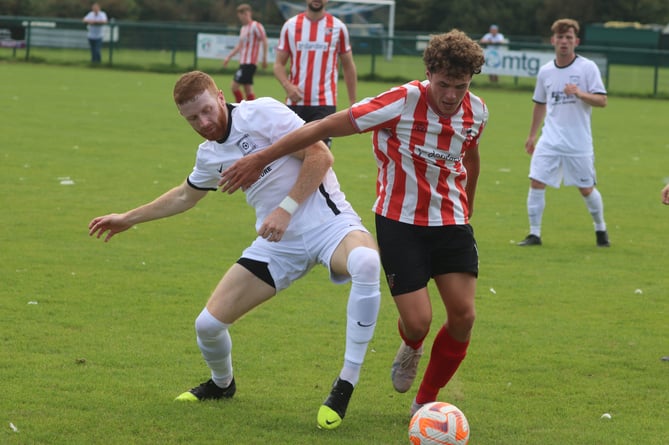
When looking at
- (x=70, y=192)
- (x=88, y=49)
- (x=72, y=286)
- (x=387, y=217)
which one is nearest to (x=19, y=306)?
(x=72, y=286)

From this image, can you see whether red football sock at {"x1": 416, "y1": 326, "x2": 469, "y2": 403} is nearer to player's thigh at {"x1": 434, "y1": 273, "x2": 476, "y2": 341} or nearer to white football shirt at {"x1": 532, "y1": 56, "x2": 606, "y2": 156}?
player's thigh at {"x1": 434, "y1": 273, "x2": 476, "y2": 341}

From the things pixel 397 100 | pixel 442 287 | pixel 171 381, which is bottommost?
pixel 171 381

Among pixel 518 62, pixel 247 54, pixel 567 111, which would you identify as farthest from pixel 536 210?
pixel 518 62

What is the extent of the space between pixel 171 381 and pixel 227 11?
58.6 metres

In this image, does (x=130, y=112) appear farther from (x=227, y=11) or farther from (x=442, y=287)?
(x=227, y=11)

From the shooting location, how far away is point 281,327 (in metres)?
6.98

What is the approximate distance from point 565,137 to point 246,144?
594 cm

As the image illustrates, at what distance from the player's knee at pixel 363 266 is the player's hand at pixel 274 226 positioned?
1.14 feet

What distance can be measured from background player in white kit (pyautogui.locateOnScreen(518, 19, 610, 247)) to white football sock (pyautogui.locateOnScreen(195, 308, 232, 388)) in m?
5.51

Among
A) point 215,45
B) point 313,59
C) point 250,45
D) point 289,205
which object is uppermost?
point 215,45

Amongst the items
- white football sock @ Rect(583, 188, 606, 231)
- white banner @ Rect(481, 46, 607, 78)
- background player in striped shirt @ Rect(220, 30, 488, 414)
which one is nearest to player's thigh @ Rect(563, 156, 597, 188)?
white football sock @ Rect(583, 188, 606, 231)

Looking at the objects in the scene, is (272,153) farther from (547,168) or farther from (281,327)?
(547,168)

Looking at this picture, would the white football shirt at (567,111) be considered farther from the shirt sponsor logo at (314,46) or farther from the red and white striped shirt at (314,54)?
the shirt sponsor logo at (314,46)

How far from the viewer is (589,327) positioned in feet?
23.7
